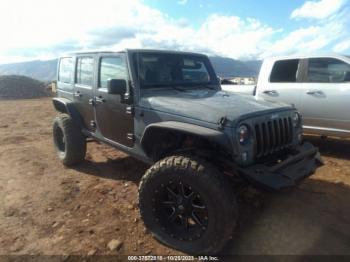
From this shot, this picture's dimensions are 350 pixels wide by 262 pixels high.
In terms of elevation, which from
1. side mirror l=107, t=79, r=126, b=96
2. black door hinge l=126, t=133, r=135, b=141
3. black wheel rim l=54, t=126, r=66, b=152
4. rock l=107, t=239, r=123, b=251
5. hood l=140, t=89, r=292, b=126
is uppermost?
side mirror l=107, t=79, r=126, b=96

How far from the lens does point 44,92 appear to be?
2178 cm

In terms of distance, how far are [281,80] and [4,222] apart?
205 inches

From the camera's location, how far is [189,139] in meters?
Result: 3.56

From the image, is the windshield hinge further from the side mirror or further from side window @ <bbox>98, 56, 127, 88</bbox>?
side window @ <bbox>98, 56, 127, 88</bbox>

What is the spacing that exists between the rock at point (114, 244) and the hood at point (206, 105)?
1.41 meters

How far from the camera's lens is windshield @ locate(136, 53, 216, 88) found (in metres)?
4.12

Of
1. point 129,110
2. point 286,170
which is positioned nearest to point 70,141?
point 129,110

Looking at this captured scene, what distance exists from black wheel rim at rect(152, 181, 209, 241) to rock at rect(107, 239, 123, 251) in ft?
1.45

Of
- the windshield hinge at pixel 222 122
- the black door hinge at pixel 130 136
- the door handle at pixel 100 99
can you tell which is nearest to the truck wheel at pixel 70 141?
the door handle at pixel 100 99

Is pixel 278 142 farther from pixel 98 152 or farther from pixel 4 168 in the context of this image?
pixel 4 168

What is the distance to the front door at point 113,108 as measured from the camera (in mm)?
4121

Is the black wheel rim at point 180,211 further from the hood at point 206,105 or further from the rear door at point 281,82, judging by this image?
the rear door at point 281,82

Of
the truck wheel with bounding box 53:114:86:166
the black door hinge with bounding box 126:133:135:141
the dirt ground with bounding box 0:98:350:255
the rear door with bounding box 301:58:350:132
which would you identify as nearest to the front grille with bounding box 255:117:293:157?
the dirt ground with bounding box 0:98:350:255

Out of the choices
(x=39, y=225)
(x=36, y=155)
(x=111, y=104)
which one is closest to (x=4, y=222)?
(x=39, y=225)
